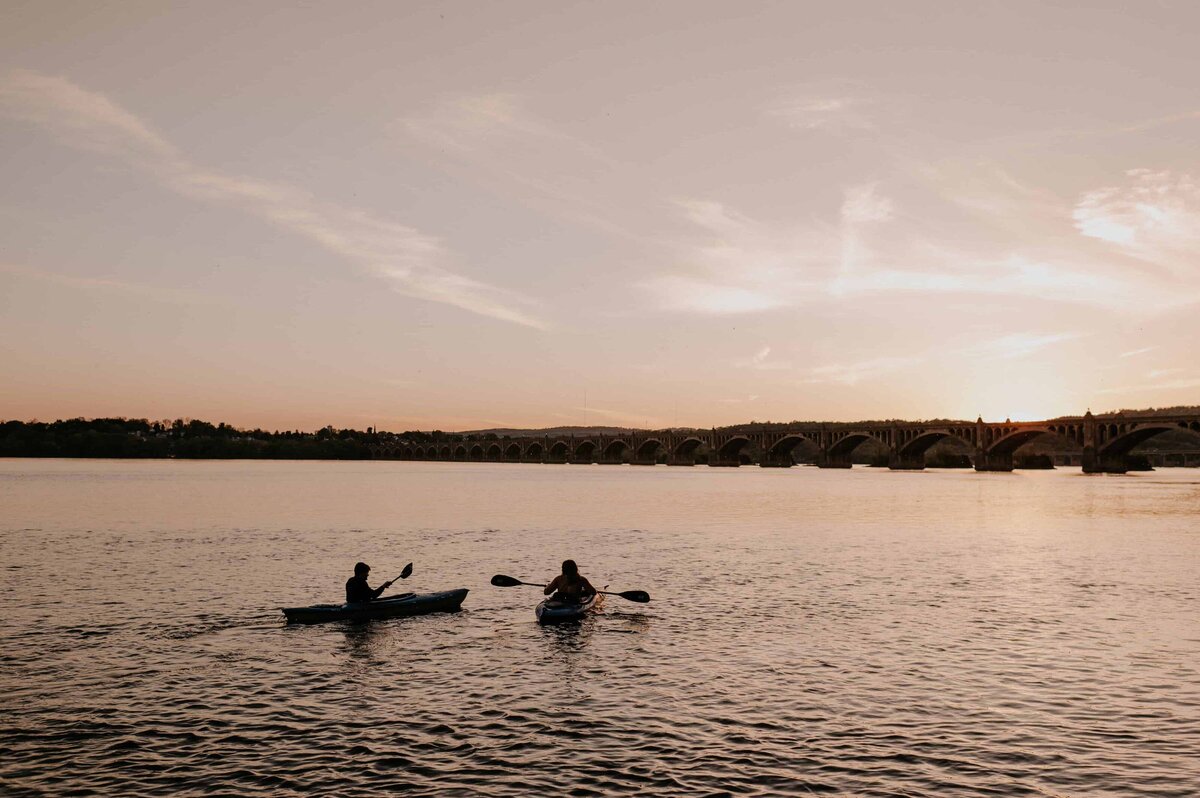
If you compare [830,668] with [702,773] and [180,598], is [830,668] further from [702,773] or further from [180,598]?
[180,598]

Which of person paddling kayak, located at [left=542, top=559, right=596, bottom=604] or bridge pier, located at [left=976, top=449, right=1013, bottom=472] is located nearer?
person paddling kayak, located at [left=542, top=559, right=596, bottom=604]

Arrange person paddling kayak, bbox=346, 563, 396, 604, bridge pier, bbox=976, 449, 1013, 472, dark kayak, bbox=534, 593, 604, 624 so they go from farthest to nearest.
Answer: bridge pier, bbox=976, 449, 1013, 472
person paddling kayak, bbox=346, 563, 396, 604
dark kayak, bbox=534, 593, 604, 624

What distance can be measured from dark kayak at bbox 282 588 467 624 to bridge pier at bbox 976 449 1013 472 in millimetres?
173346

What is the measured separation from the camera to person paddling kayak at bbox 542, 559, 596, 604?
1180 inches

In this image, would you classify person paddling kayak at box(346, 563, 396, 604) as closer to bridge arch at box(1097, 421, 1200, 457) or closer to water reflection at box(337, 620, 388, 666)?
water reflection at box(337, 620, 388, 666)

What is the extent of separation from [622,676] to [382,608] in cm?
992

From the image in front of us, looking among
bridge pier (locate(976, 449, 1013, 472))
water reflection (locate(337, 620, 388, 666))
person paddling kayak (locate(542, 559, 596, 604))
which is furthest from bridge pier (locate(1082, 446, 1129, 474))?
water reflection (locate(337, 620, 388, 666))

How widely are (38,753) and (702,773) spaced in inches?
439

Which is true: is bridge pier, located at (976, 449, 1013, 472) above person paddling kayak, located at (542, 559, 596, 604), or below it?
above

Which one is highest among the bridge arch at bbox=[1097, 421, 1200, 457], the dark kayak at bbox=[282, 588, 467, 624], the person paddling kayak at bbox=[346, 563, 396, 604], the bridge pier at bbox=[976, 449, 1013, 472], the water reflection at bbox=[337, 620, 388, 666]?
the bridge arch at bbox=[1097, 421, 1200, 457]

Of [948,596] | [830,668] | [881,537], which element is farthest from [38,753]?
[881,537]

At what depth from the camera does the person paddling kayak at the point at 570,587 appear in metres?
30.0

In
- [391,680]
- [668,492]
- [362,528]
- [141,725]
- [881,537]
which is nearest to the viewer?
A: [141,725]

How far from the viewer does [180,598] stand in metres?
33.7
